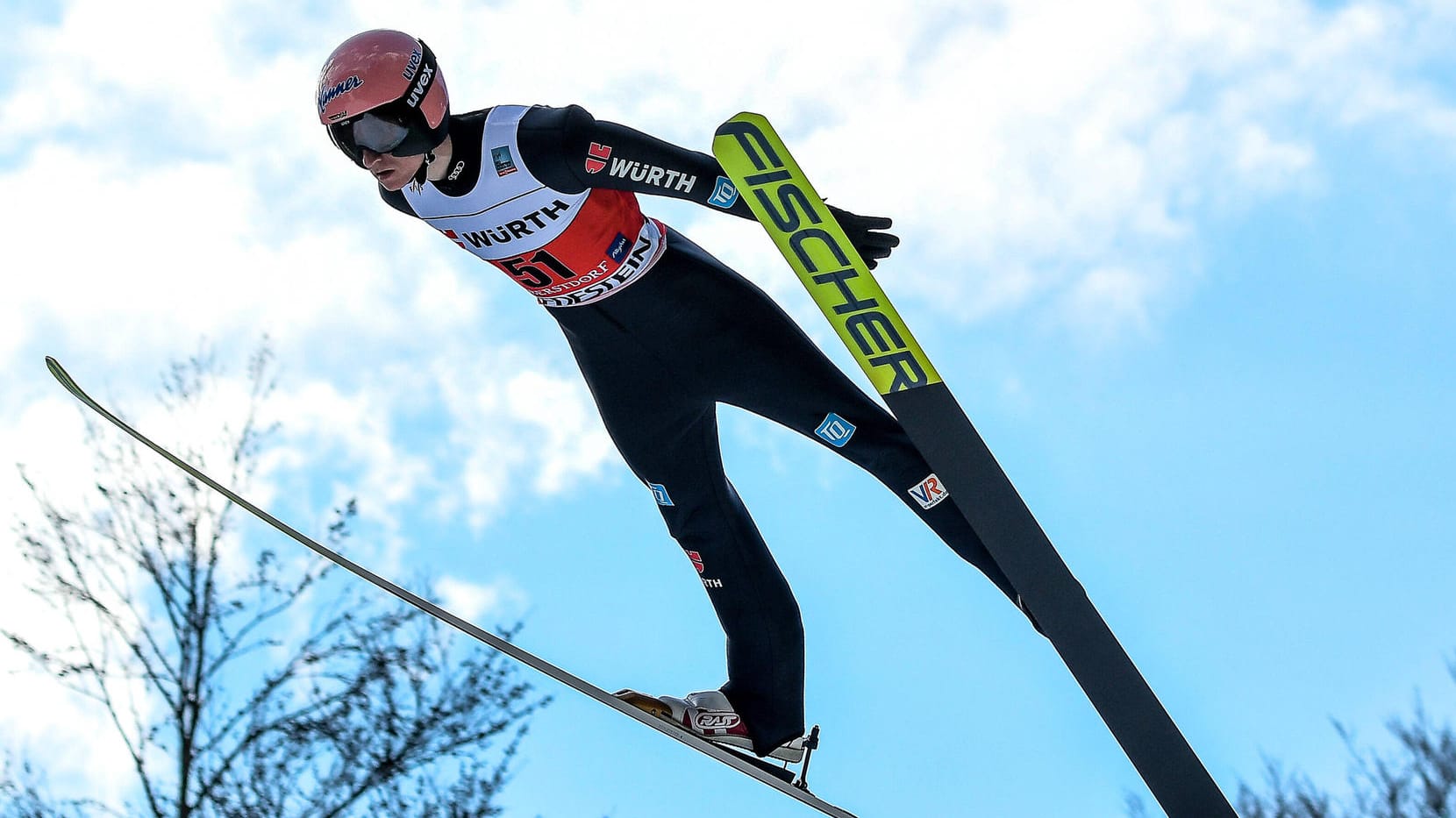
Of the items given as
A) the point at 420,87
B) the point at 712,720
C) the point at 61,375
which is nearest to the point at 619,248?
the point at 420,87

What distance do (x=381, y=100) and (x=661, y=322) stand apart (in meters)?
0.98

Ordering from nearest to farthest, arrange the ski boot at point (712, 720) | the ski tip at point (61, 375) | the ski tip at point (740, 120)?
the ski tip at point (740, 120), the ski boot at point (712, 720), the ski tip at point (61, 375)

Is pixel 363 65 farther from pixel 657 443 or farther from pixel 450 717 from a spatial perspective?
pixel 450 717

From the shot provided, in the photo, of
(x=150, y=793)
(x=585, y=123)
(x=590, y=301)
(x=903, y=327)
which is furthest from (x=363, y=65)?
(x=150, y=793)

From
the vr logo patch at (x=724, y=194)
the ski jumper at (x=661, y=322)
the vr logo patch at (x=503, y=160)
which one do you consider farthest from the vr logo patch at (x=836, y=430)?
the vr logo patch at (x=503, y=160)

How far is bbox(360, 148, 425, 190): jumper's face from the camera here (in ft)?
11.4

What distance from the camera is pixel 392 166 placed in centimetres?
349

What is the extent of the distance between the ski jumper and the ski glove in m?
0.30

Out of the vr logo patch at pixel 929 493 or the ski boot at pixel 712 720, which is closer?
the vr logo patch at pixel 929 493

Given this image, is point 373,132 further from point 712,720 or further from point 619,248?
point 712,720

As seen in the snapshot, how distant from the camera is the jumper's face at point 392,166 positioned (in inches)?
137

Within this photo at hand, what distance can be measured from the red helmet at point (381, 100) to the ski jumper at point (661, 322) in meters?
0.11

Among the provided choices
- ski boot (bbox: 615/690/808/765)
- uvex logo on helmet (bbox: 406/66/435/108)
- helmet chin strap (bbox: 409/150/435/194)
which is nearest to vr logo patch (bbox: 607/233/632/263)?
helmet chin strap (bbox: 409/150/435/194)

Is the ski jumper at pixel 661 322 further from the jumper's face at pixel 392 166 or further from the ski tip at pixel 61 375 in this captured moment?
the ski tip at pixel 61 375
